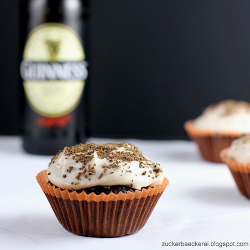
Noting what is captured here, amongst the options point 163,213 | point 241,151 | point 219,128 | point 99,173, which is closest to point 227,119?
point 219,128

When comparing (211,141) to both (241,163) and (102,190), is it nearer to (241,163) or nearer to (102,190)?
(241,163)

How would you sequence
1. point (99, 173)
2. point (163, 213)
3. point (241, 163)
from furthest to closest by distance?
point (241, 163) < point (163, 213) < point (99, 173)

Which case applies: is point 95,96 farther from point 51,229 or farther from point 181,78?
point 51,229

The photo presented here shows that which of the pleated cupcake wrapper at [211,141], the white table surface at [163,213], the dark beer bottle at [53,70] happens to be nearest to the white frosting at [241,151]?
the white table surface at [163,213]

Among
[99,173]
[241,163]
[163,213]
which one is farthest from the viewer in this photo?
[241,163]

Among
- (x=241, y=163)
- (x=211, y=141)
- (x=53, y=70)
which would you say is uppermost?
(x=53, y=70)
